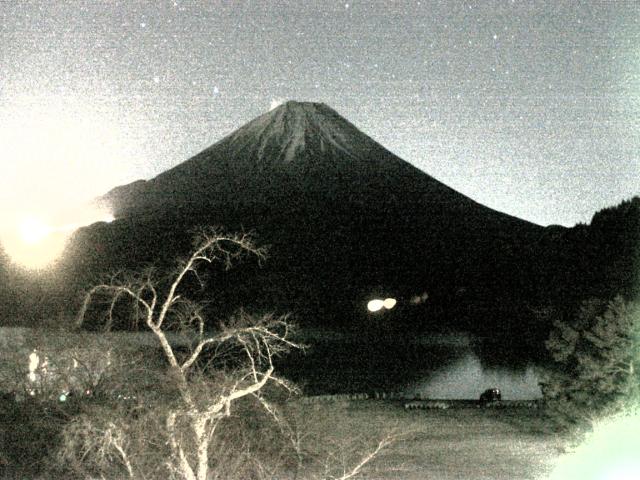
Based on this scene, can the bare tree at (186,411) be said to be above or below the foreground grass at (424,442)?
above

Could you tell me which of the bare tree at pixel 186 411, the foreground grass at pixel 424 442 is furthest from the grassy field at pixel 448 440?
the bare tree at pixel 186 411

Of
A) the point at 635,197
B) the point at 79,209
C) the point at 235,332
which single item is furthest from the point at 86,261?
the point at 235,332

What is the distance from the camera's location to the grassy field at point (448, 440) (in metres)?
12.5

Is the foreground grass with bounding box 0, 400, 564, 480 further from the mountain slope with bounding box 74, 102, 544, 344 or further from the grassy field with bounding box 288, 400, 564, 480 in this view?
the mountain slope with bounding box 74, 102, 544, 344

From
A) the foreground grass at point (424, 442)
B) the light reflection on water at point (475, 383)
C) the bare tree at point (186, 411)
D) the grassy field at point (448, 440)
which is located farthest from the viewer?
the light reflection on water at point (475, 383)

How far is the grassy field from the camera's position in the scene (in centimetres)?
1249

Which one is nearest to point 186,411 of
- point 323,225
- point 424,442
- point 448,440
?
point 424,442

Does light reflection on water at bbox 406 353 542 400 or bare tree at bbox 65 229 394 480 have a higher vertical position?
bare tree at bbox 65 229 394 480

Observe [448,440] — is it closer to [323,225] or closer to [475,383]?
[475,383]

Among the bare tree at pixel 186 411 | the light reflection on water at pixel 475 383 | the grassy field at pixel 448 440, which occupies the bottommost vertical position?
the light reflection on water at pixel 475 383

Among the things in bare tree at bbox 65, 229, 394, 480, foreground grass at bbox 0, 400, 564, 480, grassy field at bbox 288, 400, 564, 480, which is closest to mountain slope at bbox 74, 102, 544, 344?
grassy field at bbox 288, 400, 564, 480

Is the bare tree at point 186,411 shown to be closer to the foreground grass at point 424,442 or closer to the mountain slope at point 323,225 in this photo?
the foreground grass at point 424,442

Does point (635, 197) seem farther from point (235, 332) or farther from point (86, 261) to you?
point (86, 261)

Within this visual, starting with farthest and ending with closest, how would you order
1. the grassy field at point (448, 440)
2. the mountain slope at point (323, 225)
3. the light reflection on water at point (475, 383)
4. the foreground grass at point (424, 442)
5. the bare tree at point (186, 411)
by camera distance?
the mountain slope at point (323, 225)
the light reflection on water at point (475, 383)
the grassy field at point (448, 440)
the foreground grass at point (424, 442)
the bare tree at point (186, 411)
